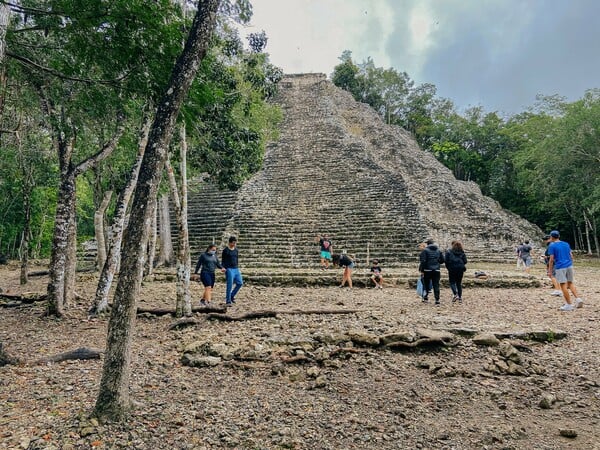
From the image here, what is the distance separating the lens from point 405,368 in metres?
4.53

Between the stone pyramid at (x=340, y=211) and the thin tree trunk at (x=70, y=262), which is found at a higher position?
the stone pyramid at (x=340, y=211)

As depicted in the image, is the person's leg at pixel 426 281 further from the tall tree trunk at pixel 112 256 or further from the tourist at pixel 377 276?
the tall tree trunk at pixel 112 256

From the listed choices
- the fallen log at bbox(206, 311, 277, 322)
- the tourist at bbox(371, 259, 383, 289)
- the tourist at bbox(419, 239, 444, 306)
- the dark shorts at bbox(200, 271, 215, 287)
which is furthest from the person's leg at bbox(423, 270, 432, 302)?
the dark shorts at bbox(200, 271, 215, 287)

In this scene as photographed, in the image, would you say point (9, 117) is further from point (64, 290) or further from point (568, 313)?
point (568, 313)

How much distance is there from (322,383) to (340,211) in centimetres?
1283

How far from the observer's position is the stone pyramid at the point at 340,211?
14.5 m

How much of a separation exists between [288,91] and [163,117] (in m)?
35.4

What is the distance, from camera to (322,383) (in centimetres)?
409

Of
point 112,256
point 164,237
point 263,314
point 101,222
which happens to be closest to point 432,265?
point 263,314

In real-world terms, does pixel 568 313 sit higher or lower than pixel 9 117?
lower

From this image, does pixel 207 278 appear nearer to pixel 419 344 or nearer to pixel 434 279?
pixel 419 344

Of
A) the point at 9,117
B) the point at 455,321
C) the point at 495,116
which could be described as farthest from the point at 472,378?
the point at 495,116

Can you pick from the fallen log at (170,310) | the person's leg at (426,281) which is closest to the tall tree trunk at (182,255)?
the fallen log at (170,310)

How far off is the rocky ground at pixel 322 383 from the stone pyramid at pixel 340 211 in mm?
7697
